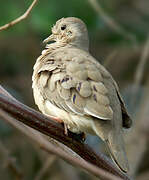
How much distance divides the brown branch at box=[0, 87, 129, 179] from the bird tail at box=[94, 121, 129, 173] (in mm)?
171

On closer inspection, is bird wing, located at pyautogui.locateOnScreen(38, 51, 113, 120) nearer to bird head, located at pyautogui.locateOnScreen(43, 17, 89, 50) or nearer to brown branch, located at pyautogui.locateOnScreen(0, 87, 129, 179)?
brown branch, located at pyautogui.locateOnScreen(0, 87, 129, 179)

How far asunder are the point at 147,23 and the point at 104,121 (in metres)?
4.38

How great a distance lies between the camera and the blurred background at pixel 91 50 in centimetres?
704

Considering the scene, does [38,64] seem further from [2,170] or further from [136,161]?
[2,170]

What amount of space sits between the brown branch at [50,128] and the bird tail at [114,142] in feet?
0.56

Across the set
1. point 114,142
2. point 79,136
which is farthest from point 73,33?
point 114,142

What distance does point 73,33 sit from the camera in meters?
5.05

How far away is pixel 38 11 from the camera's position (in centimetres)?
702

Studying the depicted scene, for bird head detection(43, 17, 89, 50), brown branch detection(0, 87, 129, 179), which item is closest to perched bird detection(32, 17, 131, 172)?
brown branch detection(0, 87, 129, 179)

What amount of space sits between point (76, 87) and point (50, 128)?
2.20ft

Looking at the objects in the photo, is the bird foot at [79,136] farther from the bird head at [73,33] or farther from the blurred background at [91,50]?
the blurred background at [91,50]

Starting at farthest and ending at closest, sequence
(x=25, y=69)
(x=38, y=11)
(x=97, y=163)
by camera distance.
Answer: (x=25, y=69) → (x=38, y=11) → (x=97, y=163)

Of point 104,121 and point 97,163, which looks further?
point 104,121

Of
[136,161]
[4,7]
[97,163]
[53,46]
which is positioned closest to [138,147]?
[136,161]
